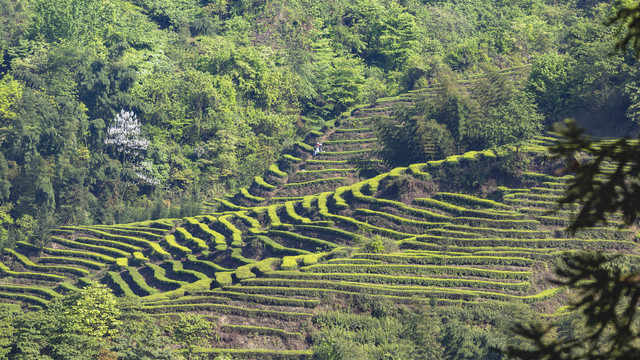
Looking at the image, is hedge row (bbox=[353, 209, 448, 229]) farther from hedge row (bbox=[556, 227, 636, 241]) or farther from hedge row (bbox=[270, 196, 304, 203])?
hedge row (bbox=[270, 196, 304, 203])

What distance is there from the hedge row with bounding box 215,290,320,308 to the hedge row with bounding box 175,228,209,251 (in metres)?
8.57

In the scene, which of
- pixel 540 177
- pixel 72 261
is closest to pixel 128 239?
pixel 72 261

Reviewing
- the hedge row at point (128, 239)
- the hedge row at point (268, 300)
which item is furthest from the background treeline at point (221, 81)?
the hedge row at point (268, 300)

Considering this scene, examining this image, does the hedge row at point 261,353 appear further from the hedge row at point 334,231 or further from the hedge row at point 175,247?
the hedge row at point 175,247

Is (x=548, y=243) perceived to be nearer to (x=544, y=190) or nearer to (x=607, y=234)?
(x=607, y=234)

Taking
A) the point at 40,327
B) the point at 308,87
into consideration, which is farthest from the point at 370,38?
the point at 40,327

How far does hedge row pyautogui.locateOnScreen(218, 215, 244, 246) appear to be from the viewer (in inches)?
1842

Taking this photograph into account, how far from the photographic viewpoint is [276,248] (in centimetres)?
4478

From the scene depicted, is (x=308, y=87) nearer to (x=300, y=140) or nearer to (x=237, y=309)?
(x=300, y=140)

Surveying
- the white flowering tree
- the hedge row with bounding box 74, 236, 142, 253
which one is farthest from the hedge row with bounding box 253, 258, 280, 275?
the white flowering tree

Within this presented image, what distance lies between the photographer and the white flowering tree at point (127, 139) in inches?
2436

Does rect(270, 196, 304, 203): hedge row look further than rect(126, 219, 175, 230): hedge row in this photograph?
Yes

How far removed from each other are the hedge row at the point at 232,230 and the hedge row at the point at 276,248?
117 centimetres

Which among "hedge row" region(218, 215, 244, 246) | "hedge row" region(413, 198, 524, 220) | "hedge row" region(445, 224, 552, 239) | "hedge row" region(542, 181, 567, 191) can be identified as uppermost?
"hedge row" region(542, 181, 567, 191)
